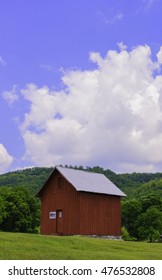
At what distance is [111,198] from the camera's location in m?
50.8

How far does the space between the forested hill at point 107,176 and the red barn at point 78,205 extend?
45480mm

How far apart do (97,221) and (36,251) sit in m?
22.2

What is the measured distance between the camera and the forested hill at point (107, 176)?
10443 cm

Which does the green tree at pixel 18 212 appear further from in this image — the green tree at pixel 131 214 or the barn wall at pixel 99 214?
the barn wall at pixel 99 214

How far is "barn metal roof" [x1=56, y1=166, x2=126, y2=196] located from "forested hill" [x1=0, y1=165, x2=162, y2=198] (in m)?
44.9

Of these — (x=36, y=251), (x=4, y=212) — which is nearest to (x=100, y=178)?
(x=4, y=212)

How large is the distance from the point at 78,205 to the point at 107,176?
71.4m

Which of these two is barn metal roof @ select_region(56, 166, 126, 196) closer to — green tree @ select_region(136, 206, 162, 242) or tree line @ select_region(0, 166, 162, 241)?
tree line @ select_region(0, 166, 162, 241)

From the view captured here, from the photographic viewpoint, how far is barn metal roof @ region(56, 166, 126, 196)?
47969mm

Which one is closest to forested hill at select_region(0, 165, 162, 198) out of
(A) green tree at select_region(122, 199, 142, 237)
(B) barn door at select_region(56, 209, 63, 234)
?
(A) green tree at select_region(122, 199, 142, 237)

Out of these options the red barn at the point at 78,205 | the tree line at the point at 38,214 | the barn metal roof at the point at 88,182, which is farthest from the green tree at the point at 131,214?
the red barn at the point at 78,205

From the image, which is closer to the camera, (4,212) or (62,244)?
(62,244)
